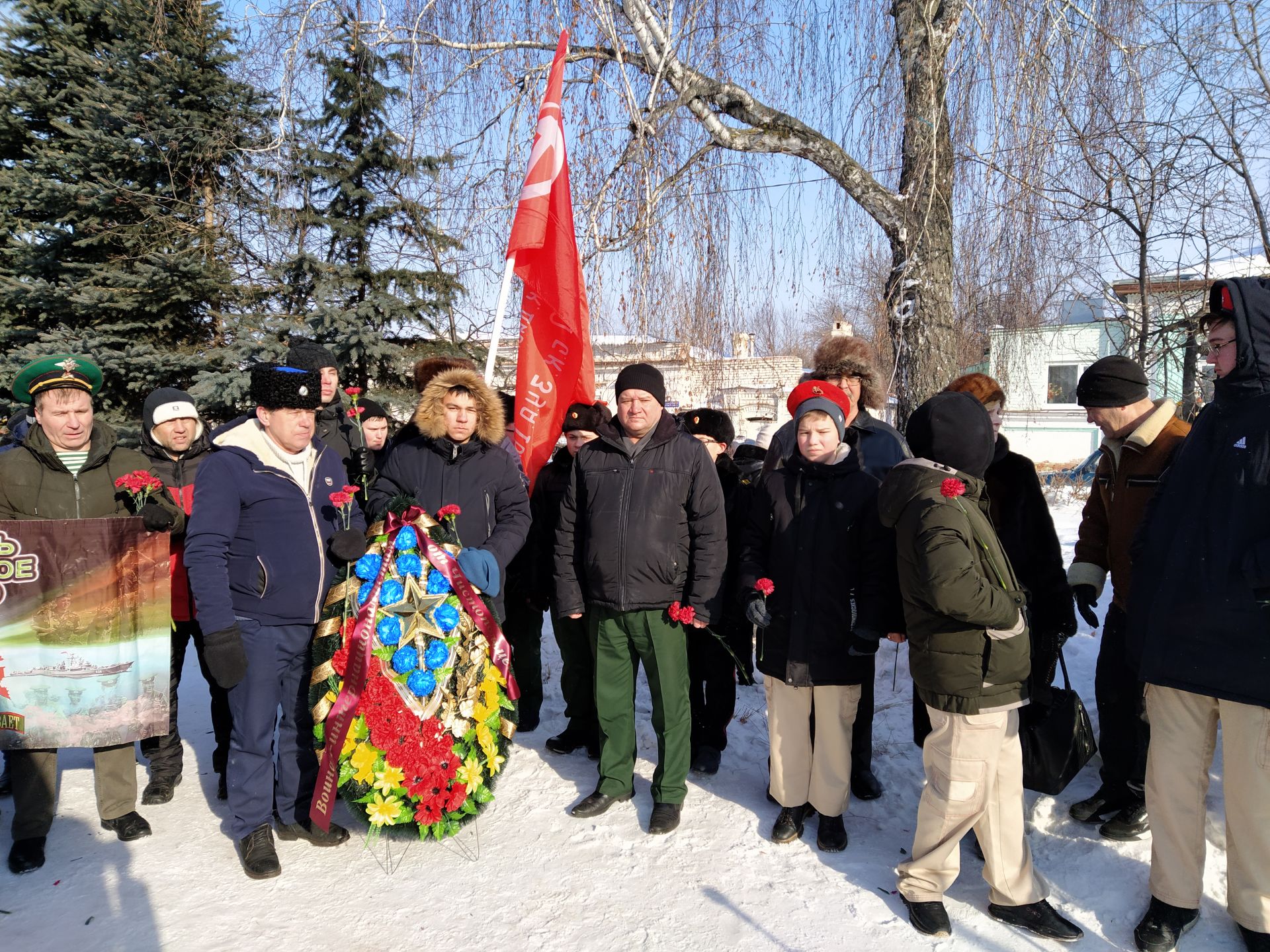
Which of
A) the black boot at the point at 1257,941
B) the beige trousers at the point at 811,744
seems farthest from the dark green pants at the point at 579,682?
the black boot at the point at 1257,941

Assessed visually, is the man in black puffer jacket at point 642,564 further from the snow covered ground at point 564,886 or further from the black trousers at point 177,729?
the black trousers at point 177,729

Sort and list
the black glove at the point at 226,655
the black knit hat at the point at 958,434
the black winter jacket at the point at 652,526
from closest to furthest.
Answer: the black knit hat at the point at 958,434 → the black glove at the point at 226,655 → the black winter jacket at the point at 652,526

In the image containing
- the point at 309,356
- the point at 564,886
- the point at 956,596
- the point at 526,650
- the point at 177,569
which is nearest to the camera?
the point at 956,596

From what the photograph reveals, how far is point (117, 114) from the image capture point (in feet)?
31.1

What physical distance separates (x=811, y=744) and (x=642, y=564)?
1154mm

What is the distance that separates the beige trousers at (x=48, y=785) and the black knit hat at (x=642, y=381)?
113 inches

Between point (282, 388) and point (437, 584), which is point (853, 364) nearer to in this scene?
point (437, 584)

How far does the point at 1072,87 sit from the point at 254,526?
523 centimetres

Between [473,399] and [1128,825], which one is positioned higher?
[473,399]

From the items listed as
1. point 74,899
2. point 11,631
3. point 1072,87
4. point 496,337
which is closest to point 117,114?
point 496,337

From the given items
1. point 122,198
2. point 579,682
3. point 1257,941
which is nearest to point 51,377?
point 579,682

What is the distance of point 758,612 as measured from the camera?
3.39 meters

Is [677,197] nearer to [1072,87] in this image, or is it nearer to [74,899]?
[1072,87]

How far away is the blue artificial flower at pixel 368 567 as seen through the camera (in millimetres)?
3441
